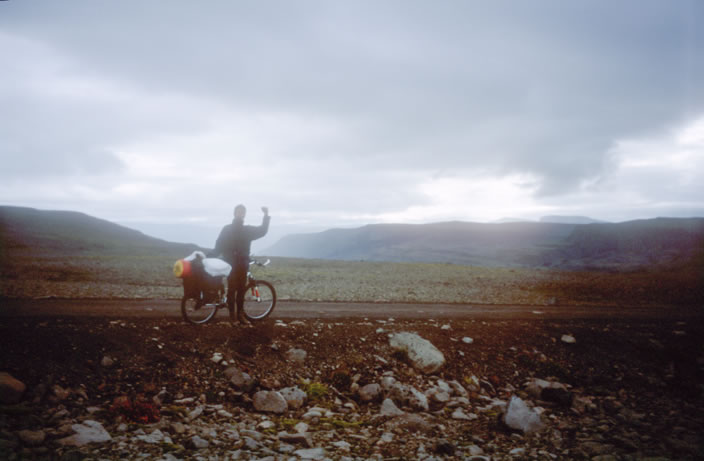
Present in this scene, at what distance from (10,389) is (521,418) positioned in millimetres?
8024

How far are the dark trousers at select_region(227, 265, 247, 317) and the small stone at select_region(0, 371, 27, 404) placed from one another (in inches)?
154

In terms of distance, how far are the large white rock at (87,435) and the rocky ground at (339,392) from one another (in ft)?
0.07

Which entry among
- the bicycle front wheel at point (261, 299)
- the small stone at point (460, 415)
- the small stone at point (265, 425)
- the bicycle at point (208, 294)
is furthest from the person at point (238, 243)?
the small stone at point (460, 415)

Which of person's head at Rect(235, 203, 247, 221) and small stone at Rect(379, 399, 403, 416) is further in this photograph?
person's head at Rect(235, 203, 247, 221)

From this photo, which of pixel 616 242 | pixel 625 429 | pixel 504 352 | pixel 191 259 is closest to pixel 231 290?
pixel 191 259

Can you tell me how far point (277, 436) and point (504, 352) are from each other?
636 cm

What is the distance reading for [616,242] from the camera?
105 metres

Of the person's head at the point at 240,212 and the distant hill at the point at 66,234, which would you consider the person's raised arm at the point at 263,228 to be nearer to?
the person's head at the point at 240,212

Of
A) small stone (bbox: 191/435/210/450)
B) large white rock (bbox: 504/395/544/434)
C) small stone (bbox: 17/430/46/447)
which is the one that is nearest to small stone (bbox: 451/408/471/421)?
large white rock (bbox: 504/395/544/434)

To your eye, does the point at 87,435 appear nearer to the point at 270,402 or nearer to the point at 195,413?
the point at 195,413

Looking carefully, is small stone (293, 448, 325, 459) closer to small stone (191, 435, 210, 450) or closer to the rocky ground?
the rocky ground

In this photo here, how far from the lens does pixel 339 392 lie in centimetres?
771

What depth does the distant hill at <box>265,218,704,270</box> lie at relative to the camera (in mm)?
85250

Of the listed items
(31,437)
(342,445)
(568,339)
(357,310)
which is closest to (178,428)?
(31,437)
